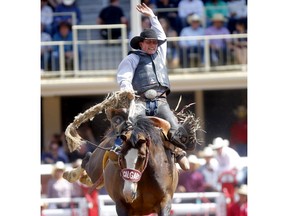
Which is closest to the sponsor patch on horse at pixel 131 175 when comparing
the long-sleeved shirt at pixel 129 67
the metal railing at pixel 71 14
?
the long-sleeved shirt at pixel 129 67

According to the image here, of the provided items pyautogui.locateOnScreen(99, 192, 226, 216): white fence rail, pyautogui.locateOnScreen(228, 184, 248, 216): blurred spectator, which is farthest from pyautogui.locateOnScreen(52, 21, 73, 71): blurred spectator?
pyautogui.locateOnScreen(228, 184, 248, 216): blurred spectator

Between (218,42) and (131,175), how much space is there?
11.3 m

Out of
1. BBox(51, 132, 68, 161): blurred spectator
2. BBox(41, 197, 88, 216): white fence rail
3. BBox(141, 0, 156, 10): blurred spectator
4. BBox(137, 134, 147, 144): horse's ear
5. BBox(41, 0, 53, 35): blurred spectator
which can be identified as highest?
BBox(141, 0, 156, 10): blurred spectator

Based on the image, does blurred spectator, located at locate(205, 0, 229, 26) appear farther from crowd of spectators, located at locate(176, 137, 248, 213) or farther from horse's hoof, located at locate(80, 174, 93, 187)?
horse's hoof, located at locate(80, 174, 93, 187)

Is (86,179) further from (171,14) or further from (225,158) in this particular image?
(171,14)

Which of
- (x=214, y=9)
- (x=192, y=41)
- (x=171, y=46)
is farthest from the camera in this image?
(x=214, y=9)

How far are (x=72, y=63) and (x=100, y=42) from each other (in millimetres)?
717

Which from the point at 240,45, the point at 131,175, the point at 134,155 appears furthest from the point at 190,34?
the point at 131,175

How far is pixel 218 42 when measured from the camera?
21.0 meters

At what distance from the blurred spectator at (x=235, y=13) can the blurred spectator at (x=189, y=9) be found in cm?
55

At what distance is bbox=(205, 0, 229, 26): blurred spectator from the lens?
2116 cm

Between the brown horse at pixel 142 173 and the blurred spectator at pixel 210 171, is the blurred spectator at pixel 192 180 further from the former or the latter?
the brown horse at pixel 142 173

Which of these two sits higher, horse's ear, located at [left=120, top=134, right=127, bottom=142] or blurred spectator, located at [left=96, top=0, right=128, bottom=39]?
blurred spectator, located at [left=96, top=0, right=128, bottom=39]
